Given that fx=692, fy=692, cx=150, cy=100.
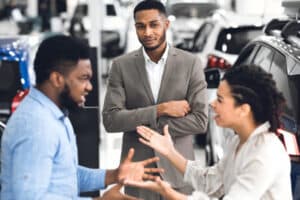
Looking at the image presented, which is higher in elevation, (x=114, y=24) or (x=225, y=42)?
(x=225, y=42)

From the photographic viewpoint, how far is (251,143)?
278cm

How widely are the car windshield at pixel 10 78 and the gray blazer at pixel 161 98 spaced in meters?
3.46

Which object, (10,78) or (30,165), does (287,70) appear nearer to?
(30,165)

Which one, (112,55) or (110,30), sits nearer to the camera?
(112,55)

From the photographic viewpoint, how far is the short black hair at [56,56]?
8.56 ft

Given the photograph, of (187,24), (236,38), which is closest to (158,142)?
(236,38)

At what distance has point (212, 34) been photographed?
9.02m

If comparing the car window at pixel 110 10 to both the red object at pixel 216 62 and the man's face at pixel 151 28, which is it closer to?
the red object at pixel 216 62

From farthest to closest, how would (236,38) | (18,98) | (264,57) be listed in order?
(236,38) → (18,98) → (264,57)

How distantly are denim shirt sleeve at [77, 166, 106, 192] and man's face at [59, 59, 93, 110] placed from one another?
16.0 inches

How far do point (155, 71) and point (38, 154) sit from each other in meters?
1.45

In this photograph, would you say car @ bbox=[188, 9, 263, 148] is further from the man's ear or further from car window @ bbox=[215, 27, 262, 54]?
the man's ear

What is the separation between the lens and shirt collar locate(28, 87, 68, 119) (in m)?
2.60

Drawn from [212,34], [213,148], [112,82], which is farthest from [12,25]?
[112,82]
